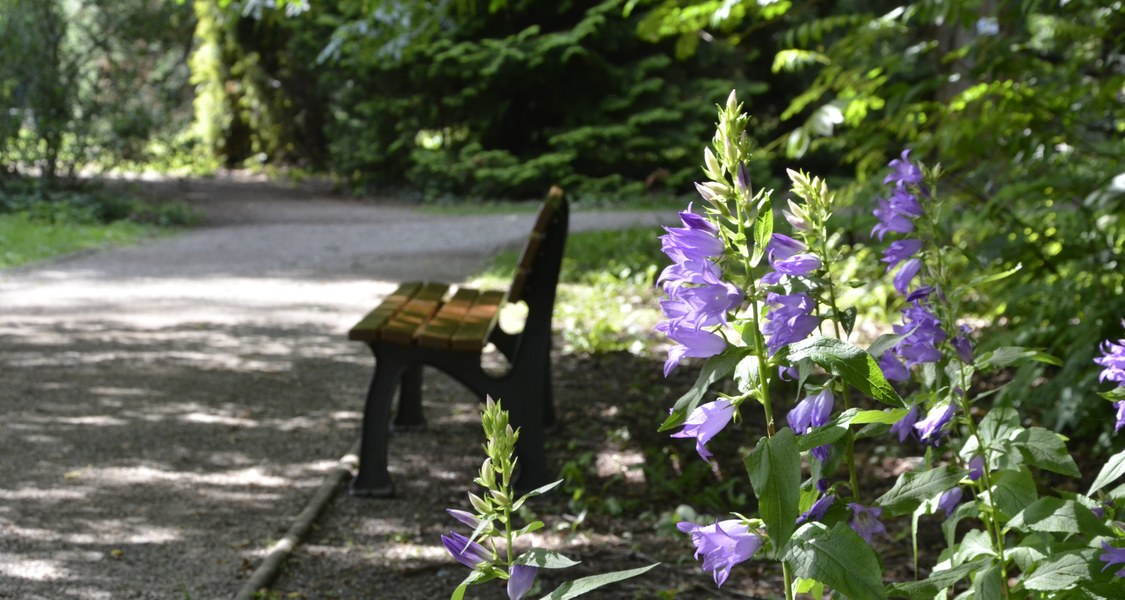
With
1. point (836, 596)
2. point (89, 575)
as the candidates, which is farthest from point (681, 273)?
point (89, 575)

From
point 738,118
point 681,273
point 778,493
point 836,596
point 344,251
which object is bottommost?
point 344,251

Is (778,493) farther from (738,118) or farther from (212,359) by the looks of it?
(212,359)

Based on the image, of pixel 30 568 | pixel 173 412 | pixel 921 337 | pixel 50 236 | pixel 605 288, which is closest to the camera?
pixel 921 337

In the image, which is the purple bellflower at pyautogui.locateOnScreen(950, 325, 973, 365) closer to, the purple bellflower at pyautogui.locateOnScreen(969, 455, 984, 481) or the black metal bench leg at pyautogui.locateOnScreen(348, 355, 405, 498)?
the purple bellflower at pyautogui.locateOnScreen(969, 455, 984, 481)

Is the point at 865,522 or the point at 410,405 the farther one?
the point at 410,405

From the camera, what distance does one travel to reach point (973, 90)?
5008 mm

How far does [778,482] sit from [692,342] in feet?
0.77

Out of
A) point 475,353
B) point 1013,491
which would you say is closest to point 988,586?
point 1013,491

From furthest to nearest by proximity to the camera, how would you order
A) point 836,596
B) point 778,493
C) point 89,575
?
point 89,575 → point 836,596 → point 778,493

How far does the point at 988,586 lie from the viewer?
5.87ft

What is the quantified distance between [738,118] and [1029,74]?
392cm

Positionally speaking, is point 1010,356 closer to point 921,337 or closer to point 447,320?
point 921,337

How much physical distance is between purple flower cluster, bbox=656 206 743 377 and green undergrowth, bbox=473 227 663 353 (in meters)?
4.96

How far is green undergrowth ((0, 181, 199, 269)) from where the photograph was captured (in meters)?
12.3
